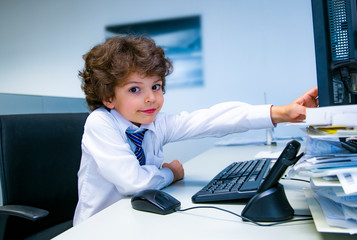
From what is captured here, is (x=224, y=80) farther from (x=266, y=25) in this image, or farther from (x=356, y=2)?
(x=356, y=2)

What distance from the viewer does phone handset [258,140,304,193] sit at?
20.4 inches

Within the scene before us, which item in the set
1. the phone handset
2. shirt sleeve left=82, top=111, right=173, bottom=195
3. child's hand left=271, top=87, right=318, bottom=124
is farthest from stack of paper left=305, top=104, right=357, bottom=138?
shirt sleeve left=82, top=111, right=173, bottom=195

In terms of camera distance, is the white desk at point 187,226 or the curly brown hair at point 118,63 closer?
the white desk at point 187,226

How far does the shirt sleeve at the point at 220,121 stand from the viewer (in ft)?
2.99

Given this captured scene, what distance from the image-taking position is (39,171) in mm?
1036

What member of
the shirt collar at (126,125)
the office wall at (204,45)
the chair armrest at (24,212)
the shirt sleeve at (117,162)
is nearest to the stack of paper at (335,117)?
the shirt sleeve at (117,162)

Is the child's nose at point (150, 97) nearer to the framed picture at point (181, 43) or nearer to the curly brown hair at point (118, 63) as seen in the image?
the curly brown hair at point (118, 63)

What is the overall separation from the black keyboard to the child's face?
11.6 inches

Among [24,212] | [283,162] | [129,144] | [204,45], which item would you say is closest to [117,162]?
[129,144]

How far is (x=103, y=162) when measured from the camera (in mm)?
819

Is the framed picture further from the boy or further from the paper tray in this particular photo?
the paper tray

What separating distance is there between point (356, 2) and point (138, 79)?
58cm

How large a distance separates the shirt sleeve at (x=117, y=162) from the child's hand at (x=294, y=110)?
35cm

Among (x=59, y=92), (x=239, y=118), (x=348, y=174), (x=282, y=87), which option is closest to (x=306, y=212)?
(x=348, y=174)
